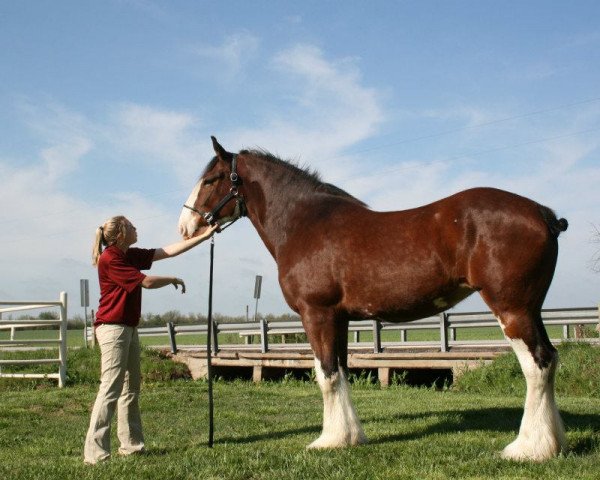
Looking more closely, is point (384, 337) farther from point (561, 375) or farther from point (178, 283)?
point (178, 283)

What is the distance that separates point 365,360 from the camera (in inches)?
555

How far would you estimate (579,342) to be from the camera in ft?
41.9

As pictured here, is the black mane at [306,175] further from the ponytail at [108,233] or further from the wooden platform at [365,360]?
the wooden platform at [365,360]

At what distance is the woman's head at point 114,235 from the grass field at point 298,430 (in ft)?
6.21

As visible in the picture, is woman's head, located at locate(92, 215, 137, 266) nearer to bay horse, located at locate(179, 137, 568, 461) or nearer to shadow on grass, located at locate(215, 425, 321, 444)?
bay horse, located at locate(179, 137, 568, 461)

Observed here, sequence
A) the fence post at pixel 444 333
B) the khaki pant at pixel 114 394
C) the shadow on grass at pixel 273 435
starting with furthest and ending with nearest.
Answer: the fence post at pixel 444 333, the shadow on grass at pixel 273 435, the khaki pant at pixel 114 394

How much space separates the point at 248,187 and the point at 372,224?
1.46 metres

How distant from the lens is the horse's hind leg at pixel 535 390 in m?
5.41

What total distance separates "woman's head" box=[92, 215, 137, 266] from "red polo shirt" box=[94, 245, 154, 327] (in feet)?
0.28

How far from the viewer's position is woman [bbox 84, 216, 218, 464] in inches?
240

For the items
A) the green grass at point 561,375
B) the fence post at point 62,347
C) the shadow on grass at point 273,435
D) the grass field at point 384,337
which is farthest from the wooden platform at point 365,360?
the shadow on grass at point 273,435

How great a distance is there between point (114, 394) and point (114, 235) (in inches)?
56.1

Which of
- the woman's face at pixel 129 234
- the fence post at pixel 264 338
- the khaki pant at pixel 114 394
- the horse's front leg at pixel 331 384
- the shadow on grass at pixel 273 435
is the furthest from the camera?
the fence post at pixel 264 338

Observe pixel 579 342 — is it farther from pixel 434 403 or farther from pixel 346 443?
pixel 346 443
